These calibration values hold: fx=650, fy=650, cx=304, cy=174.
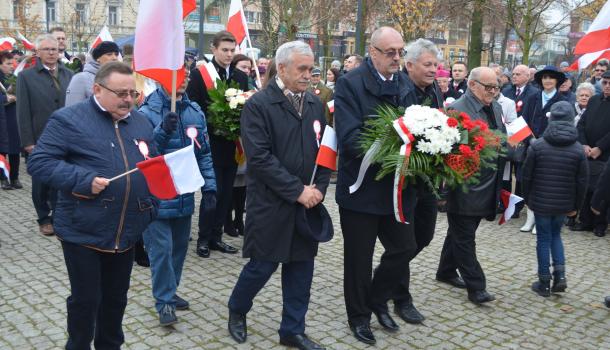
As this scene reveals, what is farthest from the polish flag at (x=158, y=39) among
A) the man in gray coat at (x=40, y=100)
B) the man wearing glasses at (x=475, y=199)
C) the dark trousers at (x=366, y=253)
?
the man in gray coat at (x=40, y=100)

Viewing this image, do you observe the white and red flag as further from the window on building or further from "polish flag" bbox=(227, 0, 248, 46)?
the window on building

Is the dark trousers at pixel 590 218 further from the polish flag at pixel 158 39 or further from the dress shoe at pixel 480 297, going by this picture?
the polish flag at pixel 158 39

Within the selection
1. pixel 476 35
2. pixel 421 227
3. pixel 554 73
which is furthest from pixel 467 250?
pixel 476 35

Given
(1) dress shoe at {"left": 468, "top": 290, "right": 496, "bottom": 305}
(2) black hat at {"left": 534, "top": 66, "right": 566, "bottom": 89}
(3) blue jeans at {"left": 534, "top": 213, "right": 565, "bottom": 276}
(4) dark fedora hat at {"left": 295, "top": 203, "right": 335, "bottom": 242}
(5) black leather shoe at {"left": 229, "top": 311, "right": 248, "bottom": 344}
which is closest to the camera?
(4) dark fedora hat at {"left": 295, "top": 203, "right": 335, "bottom": 242}

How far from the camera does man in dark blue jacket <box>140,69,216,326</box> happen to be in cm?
496

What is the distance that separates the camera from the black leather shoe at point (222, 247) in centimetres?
718

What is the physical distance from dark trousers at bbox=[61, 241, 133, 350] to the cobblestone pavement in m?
0.66

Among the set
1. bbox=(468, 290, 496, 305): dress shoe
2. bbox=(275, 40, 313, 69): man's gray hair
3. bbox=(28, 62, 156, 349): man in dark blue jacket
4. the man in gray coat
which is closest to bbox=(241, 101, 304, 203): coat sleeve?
bbox=(275, 40, 313, 69): man's gray hair

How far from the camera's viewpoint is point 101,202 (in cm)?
375

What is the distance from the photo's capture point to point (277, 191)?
14.7 feet

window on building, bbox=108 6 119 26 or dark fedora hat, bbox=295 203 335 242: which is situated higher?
window on building, bbox=108 6 119 26

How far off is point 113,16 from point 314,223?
203 ft

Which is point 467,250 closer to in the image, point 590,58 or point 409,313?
point 409,313

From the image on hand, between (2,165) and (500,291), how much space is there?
544 cm
